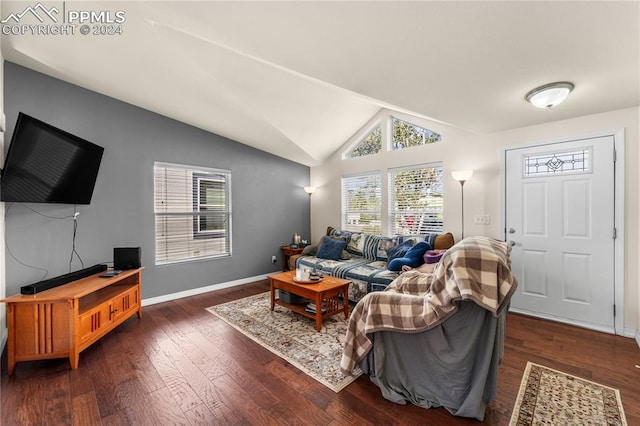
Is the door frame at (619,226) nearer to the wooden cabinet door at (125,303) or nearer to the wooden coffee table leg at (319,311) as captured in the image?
the wooden coffee table leg at (319,311)

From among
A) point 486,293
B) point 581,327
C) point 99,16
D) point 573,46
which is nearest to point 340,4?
point 573,46

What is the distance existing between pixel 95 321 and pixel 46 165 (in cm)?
152

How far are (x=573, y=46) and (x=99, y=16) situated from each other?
3496 mm

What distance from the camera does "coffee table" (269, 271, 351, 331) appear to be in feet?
9.29

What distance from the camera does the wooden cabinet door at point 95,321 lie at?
2.29m

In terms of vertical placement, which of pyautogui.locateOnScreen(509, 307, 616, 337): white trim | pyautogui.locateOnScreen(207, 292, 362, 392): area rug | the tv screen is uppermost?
the tv screen

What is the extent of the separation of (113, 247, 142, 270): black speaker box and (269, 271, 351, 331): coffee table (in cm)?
162

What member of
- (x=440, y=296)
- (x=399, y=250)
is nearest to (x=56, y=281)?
(x=440, y=296)

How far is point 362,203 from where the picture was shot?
5.04 m

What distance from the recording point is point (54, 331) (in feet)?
7.23

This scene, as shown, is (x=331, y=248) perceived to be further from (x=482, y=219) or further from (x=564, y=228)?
(x=564, y=228)

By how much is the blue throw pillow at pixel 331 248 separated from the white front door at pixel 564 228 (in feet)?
7.61

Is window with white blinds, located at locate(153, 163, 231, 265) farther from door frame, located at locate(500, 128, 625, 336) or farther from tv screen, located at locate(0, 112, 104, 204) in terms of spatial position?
door frame, located at locate(500, 128, 625, 336)

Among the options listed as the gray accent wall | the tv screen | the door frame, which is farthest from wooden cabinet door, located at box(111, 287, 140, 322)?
the door frame
